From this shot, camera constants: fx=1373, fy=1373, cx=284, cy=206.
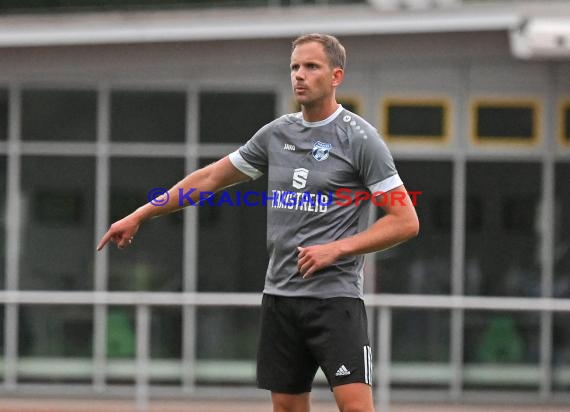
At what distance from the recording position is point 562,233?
14.0m

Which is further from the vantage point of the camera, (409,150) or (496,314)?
(409,150)

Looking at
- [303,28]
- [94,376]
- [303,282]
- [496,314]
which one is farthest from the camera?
[303,28]

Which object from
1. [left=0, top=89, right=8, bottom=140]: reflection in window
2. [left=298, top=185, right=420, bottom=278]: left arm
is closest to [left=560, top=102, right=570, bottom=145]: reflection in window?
[left=0, top=89, right=8, bottom=140]: reflection in window

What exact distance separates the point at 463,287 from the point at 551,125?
189cm

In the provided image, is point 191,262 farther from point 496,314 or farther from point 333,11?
point 496,314

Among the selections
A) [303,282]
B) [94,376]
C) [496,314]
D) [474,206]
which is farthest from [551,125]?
[303,282]

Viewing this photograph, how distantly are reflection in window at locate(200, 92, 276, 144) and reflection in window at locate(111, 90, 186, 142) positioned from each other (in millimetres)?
246

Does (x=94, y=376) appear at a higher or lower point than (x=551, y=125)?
lower

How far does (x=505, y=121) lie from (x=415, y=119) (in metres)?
0.91

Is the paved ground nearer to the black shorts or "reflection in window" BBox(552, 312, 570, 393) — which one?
"reflection in window" BBox(552, 312, 570, 393)

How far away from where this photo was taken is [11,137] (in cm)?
1406

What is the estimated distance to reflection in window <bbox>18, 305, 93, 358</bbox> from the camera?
987 centimetres

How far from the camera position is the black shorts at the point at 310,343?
16.2 feet

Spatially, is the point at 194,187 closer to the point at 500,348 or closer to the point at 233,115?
the point at 500,348
